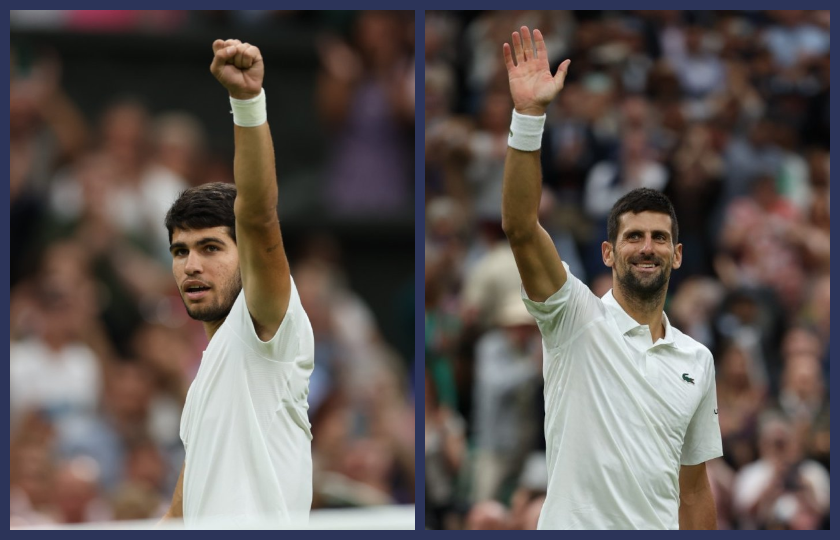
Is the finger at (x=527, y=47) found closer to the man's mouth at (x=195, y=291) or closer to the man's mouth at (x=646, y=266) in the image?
the man's mouth at (x=646, y=266)

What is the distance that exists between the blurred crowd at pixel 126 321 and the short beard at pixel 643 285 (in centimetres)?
241

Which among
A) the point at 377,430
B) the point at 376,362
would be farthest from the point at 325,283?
the point at 377,430

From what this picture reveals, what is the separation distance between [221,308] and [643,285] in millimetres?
1079

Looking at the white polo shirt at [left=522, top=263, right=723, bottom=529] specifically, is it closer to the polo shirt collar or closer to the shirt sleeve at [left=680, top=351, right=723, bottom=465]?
the polo shirt collar

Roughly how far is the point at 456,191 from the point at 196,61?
10.8ft

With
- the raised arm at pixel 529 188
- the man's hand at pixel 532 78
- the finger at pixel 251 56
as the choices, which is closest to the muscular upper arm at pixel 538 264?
the raised arm at pixel 529 188

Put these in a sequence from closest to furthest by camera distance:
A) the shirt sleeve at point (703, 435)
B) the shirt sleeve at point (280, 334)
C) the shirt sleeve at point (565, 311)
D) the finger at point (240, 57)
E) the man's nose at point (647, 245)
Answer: the finger at point (240, 57), the shirt sleeve at point (280, 334), the shirt sleeve at point (565, 311), the man's nose at point (647, 245), the shirt sleeve at point (703, 435)

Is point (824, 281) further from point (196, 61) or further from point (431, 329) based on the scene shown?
point (196, 61)

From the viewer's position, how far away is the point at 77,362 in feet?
24.0

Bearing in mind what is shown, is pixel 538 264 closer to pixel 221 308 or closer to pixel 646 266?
pixel 646 266

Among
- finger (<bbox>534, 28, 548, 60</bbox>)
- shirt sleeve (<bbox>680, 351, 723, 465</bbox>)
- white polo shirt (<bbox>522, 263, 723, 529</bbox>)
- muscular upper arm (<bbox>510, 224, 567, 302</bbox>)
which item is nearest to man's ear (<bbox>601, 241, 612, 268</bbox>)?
white polo shirt (<bbox>522, 263, 723, 529</bbox>)

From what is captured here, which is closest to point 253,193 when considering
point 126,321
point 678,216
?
point 678,216

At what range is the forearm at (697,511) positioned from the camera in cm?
381

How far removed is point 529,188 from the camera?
336cm
